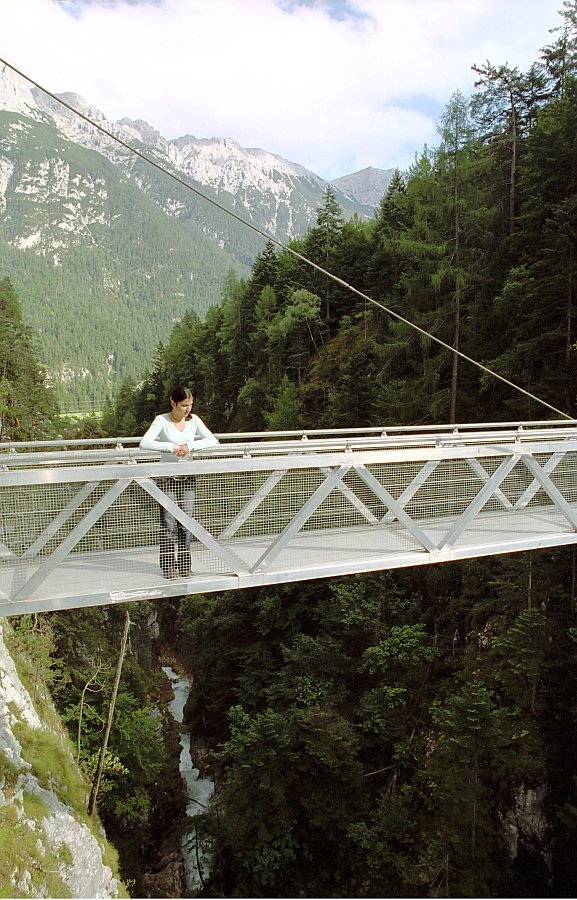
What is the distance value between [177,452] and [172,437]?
0.69 feet

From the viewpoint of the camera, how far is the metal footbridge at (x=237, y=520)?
4.41 m

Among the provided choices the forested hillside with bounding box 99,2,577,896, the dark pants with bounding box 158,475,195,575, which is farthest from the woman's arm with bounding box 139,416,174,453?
the forested hillside with bounding box 99,2,577,896

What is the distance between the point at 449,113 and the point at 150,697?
1924 cm

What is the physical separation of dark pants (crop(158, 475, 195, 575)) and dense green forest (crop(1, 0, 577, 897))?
347 inches

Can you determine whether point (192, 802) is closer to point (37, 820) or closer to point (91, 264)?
point (37, 820)

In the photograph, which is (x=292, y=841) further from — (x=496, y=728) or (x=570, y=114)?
(x=570, y=114)

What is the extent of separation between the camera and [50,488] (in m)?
4.63

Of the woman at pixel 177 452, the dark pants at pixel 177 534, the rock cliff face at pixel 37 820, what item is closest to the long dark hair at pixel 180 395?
the woman at pixel 177 452

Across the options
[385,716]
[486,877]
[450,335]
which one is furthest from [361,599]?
[450,335]

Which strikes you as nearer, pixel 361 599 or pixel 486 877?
pixel 486 877

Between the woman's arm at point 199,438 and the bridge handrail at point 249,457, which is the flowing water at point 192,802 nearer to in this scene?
the bridge handrail at point 249,457

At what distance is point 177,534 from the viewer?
4895mm

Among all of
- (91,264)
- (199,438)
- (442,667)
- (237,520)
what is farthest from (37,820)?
(91,264)

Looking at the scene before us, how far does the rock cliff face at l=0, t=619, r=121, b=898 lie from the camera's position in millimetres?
7020
